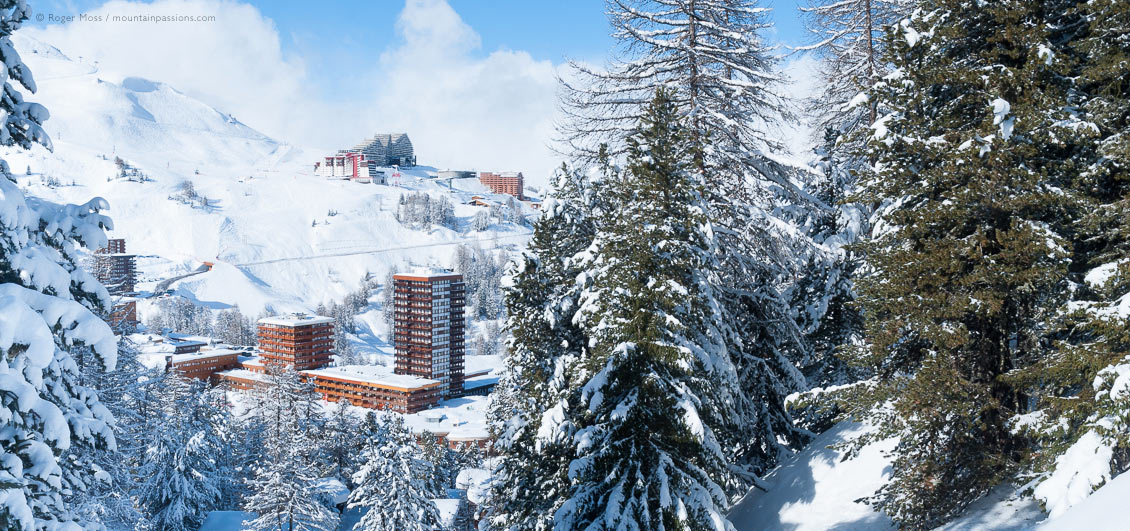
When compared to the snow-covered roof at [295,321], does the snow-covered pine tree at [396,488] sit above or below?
below

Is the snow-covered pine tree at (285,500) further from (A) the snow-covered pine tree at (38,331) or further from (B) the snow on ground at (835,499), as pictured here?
(A) the snow-covered pine tree at (38,331)

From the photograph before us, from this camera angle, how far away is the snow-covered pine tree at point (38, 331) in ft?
16.9

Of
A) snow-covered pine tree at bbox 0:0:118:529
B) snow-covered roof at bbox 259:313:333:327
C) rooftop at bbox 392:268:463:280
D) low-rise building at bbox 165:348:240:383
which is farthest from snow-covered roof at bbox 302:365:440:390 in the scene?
snow-covered pine tree at bbox 0:0:118:529

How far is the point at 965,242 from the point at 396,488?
1057 inches

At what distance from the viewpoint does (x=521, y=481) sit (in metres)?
16.0

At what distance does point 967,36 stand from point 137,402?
34.7 meters

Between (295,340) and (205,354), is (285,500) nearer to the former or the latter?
(295,340)

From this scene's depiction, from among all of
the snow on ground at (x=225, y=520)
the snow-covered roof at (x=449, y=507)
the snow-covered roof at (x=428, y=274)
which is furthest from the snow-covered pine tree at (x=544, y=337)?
the snow-covered roof at (x=428, y=274)

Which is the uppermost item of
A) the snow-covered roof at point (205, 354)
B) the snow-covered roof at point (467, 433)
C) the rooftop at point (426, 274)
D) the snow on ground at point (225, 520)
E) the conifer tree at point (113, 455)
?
the rooftop at point (426, 274)

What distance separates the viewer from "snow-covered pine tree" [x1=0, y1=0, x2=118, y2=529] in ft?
16.9

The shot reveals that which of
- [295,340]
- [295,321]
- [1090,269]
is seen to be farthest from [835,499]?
[295,321]

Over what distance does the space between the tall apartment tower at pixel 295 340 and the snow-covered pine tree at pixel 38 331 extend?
361 feet

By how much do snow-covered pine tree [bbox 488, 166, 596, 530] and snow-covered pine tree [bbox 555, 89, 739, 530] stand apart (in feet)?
6.62

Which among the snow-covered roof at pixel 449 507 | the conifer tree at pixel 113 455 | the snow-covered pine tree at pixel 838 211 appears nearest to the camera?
the conifer tree at pixel 113 455
